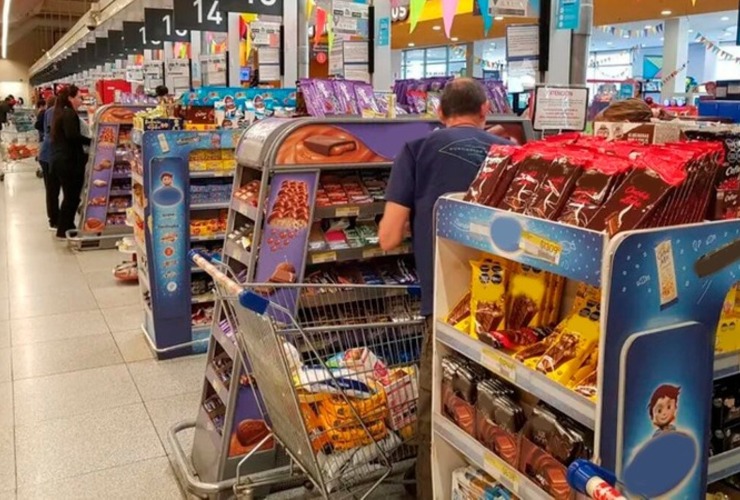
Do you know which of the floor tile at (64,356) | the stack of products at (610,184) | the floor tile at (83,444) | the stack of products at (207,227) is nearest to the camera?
the stack of products at (610,184)

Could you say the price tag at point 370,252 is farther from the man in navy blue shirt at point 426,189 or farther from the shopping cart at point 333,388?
the man in navy blue shirt at point 426,189

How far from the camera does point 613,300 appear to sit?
1.50 metres

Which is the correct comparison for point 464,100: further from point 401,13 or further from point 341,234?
point 401,13

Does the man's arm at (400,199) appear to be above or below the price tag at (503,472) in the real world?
above

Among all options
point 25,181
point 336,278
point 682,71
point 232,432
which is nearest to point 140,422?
point 232,432

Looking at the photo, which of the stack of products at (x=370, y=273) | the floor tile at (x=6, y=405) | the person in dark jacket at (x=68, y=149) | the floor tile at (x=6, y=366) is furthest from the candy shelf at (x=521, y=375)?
the person in dark jacket at (x=68, y=149)

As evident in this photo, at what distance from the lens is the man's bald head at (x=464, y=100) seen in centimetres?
282

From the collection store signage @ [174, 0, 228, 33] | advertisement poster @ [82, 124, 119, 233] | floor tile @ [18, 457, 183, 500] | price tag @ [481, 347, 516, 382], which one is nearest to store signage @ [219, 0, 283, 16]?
store signage @ [174, 0, 228, 33]

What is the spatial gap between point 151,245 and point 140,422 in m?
1.42

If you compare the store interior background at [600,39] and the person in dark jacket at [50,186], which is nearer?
the person in dark jacket at [50,186]

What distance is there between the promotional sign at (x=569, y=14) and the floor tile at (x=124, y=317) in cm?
392

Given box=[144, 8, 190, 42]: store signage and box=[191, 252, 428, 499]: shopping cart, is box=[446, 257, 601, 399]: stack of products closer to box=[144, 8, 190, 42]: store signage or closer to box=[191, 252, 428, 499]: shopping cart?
box=[191, 252, 428, 499]: shopping cart

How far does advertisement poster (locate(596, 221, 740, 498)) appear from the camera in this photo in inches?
59.9

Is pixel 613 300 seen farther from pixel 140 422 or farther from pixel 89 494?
pixel 140 422
